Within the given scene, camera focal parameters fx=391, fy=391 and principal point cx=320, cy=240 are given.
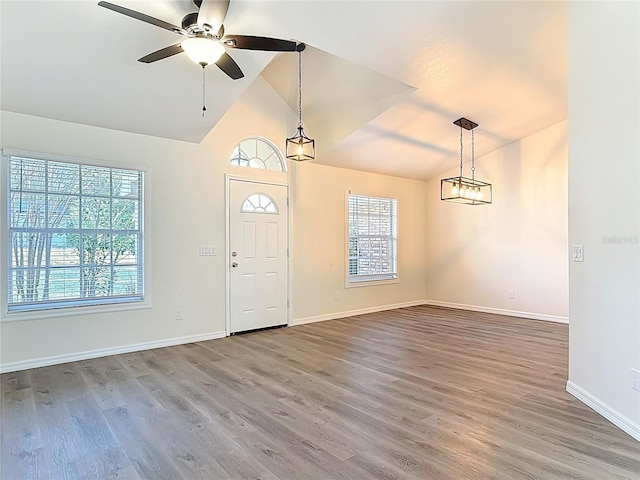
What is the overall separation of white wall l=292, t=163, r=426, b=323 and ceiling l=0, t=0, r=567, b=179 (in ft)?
2.61

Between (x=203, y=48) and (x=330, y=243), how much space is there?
160 inches

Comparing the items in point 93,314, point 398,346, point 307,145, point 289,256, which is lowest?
point 398,346

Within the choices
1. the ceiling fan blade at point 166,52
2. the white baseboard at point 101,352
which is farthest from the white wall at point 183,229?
the ceiling fan blade at point 166,52

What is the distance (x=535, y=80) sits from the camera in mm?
4453

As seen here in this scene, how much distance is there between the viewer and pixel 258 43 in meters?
2.75

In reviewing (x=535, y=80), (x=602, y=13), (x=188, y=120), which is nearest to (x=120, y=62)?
(x=188, y=120)

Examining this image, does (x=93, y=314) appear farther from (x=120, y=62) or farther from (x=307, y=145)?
(x=307, y=145)

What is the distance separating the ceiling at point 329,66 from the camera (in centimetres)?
304

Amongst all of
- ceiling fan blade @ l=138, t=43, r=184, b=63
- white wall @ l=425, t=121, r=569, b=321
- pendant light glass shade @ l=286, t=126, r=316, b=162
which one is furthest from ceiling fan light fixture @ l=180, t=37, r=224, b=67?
white wall @ l=425, t=121, r=569, b=321

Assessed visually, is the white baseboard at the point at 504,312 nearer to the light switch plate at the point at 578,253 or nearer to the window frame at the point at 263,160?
the light switch plate at the point at 578,253

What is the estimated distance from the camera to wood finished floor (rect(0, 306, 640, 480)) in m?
2.07

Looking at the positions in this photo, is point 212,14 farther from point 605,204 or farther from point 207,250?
point 207,250

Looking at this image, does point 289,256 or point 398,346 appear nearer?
point 398,346

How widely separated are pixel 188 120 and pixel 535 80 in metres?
3.96
